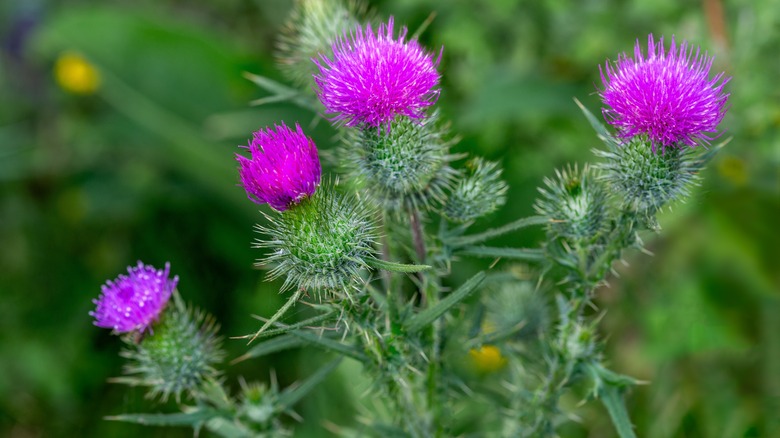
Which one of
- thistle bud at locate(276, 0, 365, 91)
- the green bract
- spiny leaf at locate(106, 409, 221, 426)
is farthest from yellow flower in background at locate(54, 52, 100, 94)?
the green bract

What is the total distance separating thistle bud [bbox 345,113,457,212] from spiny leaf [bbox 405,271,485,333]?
0.31 meters

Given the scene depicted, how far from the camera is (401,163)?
2.10 metres

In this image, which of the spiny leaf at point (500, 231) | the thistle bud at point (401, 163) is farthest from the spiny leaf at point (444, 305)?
the thistle bud at point (401, 163)

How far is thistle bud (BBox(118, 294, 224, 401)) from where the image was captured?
2314 millimetres

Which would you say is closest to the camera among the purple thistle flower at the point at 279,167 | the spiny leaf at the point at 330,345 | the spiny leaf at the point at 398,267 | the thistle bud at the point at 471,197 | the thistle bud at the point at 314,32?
the spiny leaf at the point at 398,267

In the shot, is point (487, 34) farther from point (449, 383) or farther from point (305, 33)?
point (449, 383)

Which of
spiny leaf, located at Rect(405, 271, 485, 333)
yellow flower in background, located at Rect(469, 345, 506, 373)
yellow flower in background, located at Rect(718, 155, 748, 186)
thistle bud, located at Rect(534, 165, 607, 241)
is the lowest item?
spiny leaf, located at Rect(405, 271, 485, 333)

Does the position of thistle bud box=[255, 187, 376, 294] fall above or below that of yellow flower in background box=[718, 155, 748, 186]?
below

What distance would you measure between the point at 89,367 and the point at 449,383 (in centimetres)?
302

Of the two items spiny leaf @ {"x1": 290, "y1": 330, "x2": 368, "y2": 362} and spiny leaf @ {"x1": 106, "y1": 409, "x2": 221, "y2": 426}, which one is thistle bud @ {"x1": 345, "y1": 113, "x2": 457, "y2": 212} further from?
spiny leaf @ {"x1": 106, "y1": 409, "x2": 221, "y2": 426}

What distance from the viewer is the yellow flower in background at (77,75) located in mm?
5180

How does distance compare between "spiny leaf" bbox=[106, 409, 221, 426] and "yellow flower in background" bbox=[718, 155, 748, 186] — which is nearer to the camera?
"spiny leaf" bbox=[106, 409, 221, 426]

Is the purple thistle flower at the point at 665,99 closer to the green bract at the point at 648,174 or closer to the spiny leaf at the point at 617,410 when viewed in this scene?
the green bract at the point at 648,174

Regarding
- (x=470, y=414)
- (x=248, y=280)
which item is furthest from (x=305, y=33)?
(x=248, y=280)
